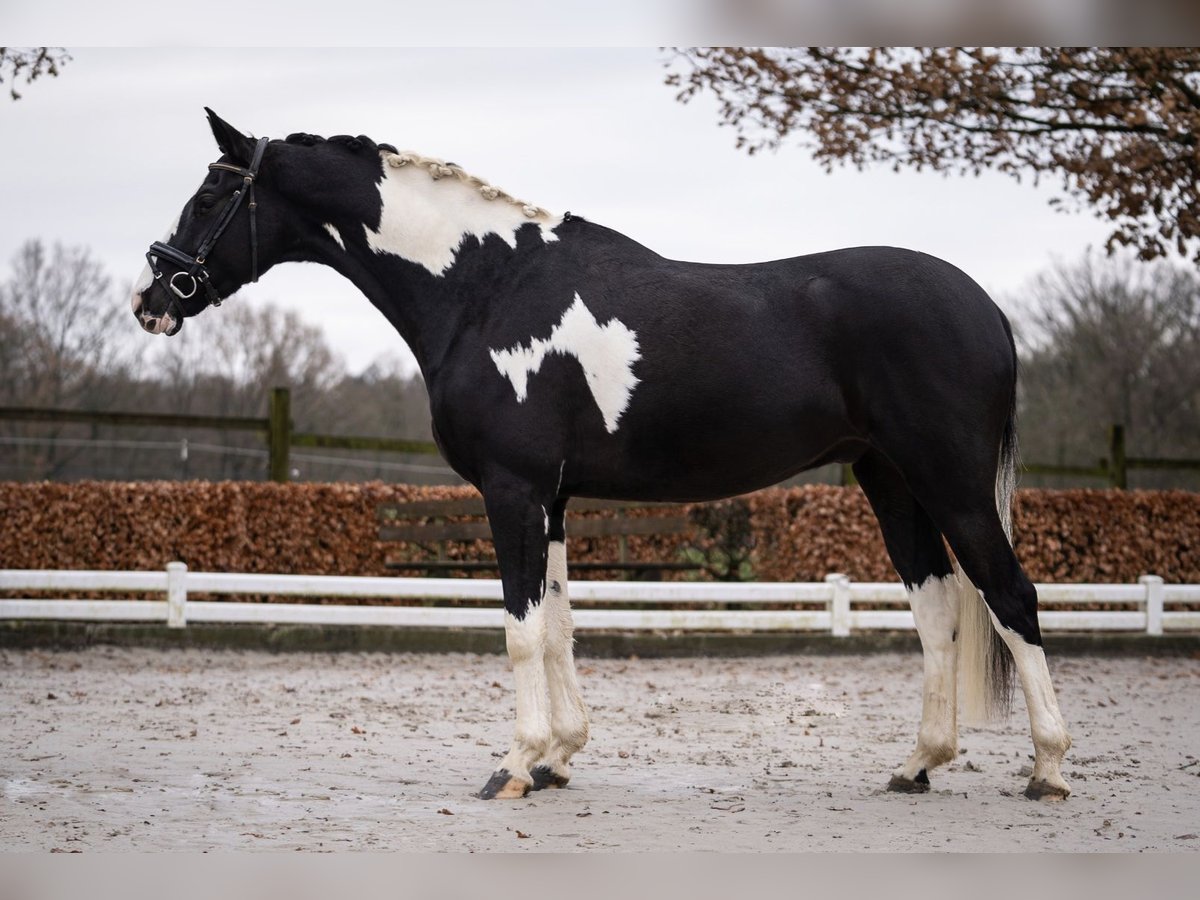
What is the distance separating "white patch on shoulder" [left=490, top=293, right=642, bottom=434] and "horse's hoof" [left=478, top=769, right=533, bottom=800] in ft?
4.43

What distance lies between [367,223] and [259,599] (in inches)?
233

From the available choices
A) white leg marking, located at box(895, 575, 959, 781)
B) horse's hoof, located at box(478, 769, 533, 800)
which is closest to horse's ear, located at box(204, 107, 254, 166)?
horse's hoof, located at box(478, 769, 533, 800)

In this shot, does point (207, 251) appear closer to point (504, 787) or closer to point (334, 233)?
point (334, 233)

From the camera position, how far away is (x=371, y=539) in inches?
406

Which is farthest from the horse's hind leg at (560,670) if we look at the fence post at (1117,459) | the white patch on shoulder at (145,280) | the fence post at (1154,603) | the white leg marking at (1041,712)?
the fence post at (1117,459)

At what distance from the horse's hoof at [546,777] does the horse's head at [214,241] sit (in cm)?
226

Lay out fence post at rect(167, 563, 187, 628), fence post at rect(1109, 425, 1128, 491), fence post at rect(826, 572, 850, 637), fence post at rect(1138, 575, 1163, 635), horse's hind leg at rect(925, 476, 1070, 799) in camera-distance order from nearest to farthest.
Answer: horse's hind leg at rect(925, 476, 1070, 799)
fence post at rect(167, 563, 187, 628)
fence post at rect(826, 572, 850, 637)
fence post at rect(1138, 575, 1163, 635)
fence post at rect(1109, 425, 1128, 491)

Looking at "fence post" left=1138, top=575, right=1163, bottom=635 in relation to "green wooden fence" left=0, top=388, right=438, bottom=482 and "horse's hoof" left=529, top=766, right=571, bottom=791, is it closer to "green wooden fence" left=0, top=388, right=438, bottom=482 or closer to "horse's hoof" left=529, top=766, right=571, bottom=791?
"green wooden fence" left=0, top=388, right=438, bottom=482

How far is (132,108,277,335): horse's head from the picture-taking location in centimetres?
456

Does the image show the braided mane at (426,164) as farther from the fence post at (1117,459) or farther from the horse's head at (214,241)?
the fence post at (1117,459)

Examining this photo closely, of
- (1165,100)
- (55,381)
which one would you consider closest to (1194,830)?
(1165,100)

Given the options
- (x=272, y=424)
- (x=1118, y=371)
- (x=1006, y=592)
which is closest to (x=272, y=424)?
(x=272, y=424)

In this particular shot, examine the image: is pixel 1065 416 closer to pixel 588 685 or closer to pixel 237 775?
pixel 588 685

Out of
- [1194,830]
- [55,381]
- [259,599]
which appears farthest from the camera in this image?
[55,381]
